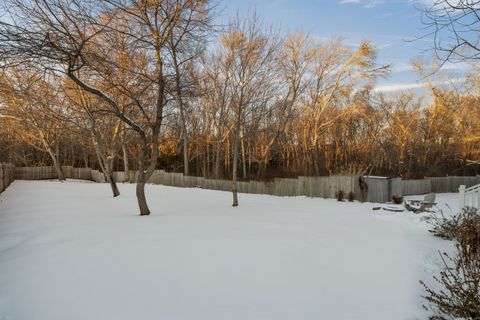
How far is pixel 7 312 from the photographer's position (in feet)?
11.4

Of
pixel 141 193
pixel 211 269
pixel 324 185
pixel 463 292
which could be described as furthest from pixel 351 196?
pixel 211 269

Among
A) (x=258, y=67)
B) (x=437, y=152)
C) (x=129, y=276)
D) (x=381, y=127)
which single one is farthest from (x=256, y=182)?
(x=437, y=152)

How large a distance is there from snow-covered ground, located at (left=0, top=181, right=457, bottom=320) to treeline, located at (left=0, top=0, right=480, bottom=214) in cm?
322

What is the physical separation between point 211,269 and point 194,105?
28662mm

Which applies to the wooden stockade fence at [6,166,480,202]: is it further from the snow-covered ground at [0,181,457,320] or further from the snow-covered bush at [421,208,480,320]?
the snow-covered bush at [421,208,480,320]

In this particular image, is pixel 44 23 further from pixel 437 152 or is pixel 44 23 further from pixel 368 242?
pixel 437 152

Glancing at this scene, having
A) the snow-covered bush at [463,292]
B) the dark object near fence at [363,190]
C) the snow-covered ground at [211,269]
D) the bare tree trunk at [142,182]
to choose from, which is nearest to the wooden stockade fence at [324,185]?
the dark object near fence at [363,190]

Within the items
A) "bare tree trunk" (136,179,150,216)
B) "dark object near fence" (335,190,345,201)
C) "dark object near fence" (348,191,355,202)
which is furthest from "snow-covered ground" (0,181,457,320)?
"dark object near fence" (335,190,345,201)

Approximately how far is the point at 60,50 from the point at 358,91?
25.3 m

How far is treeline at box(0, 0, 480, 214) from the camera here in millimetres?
7863

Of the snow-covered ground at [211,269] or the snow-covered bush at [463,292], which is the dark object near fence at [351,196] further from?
the snow-covered bush at [463,292]

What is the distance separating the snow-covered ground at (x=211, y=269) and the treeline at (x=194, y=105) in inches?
127

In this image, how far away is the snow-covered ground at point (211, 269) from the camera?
11.8 ft

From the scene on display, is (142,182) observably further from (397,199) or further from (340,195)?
(397,199)
